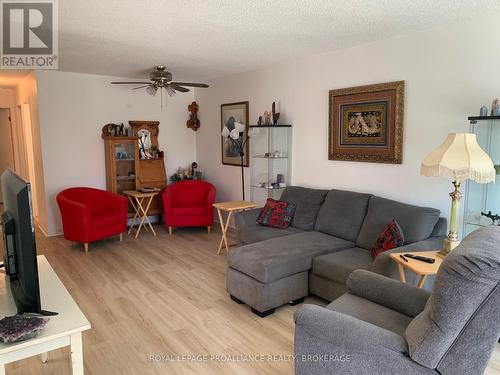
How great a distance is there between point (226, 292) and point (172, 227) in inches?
105

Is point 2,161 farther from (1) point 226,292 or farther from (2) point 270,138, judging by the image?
(1) point 226,292

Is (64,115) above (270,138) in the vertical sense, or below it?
above

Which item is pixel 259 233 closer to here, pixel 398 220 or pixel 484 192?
pixel 398 220

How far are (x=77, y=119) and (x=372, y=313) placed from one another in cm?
511

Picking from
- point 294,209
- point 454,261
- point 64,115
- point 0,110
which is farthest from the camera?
point 0,110

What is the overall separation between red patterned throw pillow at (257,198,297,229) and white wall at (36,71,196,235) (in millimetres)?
3000

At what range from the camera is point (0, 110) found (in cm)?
832

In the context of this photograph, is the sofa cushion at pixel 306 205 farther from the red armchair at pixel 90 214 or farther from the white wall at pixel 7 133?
the white wall at pixel 7 133

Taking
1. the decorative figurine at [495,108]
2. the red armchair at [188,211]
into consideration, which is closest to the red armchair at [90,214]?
the red armchair at [188,211]

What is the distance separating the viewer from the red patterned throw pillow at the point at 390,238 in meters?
3.04

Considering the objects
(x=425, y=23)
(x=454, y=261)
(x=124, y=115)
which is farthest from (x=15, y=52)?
(x=454, y=261)

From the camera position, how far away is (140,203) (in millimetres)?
5723

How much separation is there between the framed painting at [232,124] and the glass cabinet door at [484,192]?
127 inches

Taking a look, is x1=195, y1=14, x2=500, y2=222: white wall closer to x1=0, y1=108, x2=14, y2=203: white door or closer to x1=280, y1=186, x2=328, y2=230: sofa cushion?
x1=280, y1=186, x2=328, y2=230: sofa cushion
